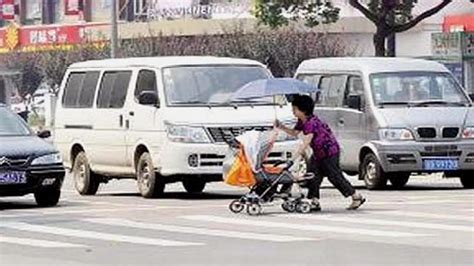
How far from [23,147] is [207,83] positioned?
3.04 m

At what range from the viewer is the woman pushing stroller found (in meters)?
17.2

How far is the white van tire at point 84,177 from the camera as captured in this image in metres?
22.3

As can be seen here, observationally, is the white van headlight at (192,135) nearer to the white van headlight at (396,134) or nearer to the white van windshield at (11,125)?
the white van windshield at (11,125)

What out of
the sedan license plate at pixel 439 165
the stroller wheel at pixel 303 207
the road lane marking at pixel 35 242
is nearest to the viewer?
the road lane marking at pixel 35 242

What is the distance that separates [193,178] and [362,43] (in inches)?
1425

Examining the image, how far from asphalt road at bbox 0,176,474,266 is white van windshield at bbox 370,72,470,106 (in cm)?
190

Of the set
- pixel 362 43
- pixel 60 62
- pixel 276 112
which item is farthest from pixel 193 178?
pixel 60 62

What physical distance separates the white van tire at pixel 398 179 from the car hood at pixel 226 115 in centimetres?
264

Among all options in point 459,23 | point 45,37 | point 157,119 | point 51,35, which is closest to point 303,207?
point 157,119

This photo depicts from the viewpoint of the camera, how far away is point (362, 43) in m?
55.8

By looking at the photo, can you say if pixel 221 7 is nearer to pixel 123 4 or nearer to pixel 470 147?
pixel 123 4

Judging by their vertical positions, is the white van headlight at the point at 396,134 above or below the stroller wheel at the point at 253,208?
above

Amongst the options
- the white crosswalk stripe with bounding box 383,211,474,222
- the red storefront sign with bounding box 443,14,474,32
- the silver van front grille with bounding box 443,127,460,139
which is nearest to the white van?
the silver van front grille with bounding box 443,127,460,139

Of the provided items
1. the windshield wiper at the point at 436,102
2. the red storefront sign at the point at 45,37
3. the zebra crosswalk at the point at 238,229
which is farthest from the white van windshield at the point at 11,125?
the red storefront sign at the point at 45,37
